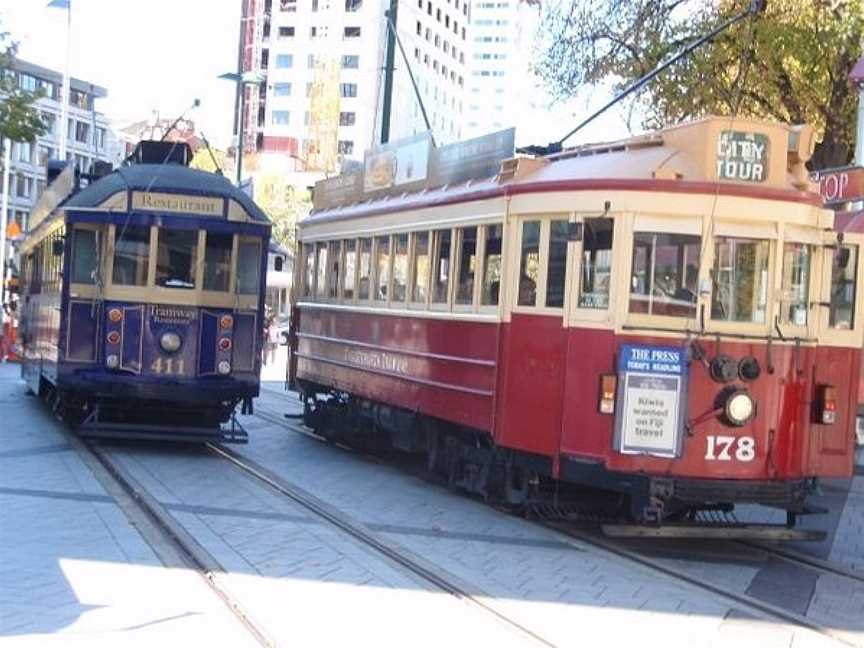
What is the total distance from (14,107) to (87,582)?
567 inches

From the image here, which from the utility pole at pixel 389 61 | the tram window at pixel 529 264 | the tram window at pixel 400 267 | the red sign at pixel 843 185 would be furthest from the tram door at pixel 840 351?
the utility pole at pixel 389 61

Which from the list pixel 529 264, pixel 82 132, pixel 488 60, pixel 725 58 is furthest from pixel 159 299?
pixel 488 60

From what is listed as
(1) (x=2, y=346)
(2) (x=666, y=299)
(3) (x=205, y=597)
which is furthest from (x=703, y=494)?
(1) (x=2, y=346)

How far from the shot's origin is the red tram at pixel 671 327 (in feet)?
29.7

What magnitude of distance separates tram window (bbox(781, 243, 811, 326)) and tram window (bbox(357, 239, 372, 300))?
18.8 feet

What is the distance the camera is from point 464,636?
6.58 metres

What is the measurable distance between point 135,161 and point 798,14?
9318 millimetres

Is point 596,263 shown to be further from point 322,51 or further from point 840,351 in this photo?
point 322,51

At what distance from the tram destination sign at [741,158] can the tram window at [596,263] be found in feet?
3.14

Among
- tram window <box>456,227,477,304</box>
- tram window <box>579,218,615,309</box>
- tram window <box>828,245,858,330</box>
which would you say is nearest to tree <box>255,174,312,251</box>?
tram window <box>456,227,477,304</box>

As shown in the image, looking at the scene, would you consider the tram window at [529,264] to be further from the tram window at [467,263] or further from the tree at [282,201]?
the tree at [282,201]

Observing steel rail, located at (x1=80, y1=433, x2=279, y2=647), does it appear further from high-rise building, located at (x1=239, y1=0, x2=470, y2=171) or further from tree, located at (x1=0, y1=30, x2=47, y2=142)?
high-rise building, located at (x1=239, y1=0, x2=470, y2=171)

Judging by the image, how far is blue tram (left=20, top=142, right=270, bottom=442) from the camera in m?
13.7

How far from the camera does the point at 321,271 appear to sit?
16.1 metres
